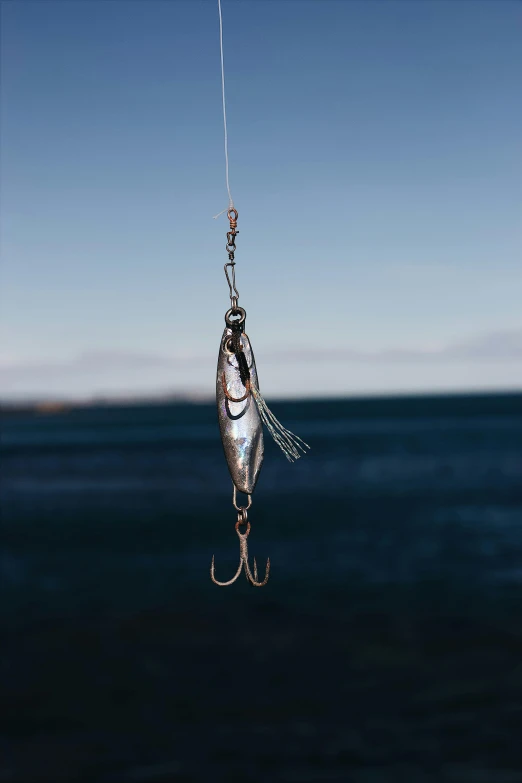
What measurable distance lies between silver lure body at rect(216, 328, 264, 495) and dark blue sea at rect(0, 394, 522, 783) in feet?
22.1

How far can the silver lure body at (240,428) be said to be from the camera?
167 inches

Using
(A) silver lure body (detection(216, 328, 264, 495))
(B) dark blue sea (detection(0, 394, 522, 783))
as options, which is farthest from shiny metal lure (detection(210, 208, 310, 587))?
(B) dark blue sea (detection(0, 394, 522, 783))

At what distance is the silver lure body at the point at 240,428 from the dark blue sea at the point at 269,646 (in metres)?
6.74

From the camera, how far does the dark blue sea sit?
32.7 ft

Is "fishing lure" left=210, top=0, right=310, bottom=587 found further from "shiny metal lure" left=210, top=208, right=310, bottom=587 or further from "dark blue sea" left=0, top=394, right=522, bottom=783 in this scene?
"dark blue sea" left=0, top=394, right=522, bottom=783

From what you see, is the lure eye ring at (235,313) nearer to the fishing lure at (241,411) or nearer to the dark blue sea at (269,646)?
the fishing lure at (241,411)

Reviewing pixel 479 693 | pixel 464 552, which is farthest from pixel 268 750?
pixel 464 552

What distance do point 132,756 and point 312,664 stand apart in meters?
3.75

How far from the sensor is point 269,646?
44.6 ft

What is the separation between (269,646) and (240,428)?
33.9 ft

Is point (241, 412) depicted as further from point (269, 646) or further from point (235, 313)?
point (269, 646)

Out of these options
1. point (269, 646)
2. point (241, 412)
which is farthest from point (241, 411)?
point (269, 646)

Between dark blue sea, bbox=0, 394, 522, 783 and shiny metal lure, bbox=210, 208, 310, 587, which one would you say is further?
dark blue sea, bbox=0, 394, 522, 783

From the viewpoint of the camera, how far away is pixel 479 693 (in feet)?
37.7
